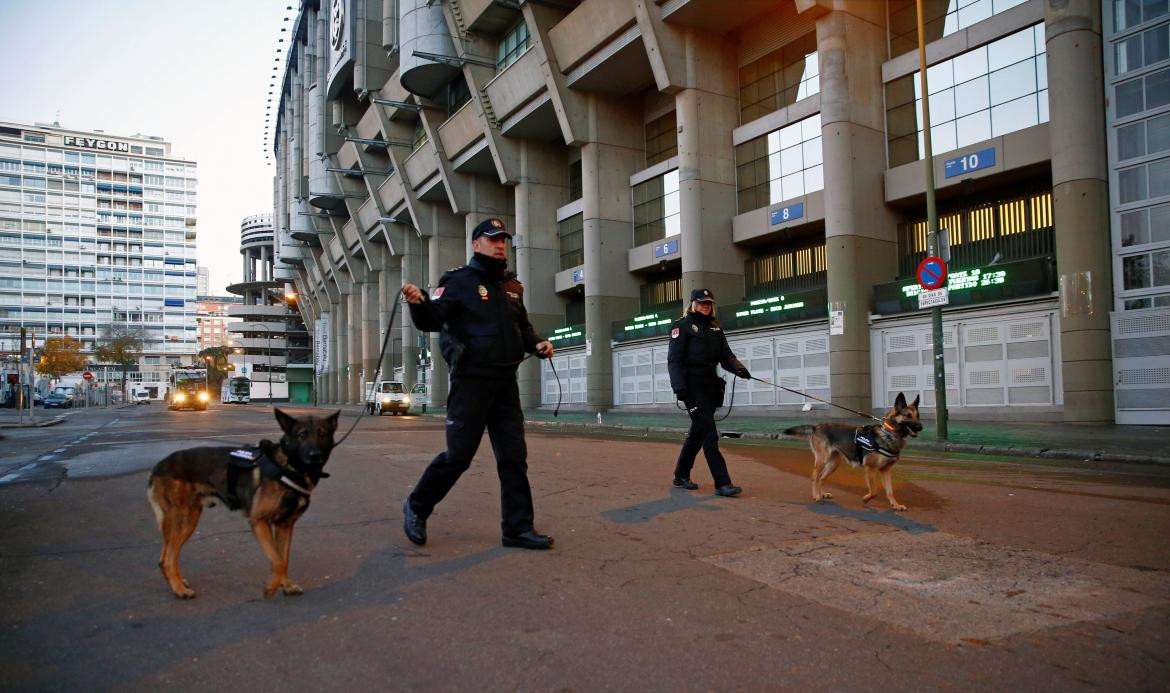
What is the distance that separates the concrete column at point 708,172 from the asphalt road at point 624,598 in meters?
20.2

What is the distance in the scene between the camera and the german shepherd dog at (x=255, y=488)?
3988 mm

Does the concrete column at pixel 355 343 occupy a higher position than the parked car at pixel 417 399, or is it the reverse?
the concrete column at pixel 355 343

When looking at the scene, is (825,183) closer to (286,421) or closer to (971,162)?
(971,162)

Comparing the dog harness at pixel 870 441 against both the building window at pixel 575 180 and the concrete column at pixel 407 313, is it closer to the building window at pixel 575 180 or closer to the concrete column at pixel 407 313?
the building window at pixel 575 180

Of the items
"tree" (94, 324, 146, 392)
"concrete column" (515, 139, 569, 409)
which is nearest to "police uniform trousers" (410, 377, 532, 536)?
"concrete column" (515, 139, 569, 409)

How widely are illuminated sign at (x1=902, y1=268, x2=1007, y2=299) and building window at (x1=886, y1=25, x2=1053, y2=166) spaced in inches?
154

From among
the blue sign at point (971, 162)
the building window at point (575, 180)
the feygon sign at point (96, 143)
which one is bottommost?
the blue sign at point (971, 162)

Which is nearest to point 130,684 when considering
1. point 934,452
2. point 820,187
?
point 934,452

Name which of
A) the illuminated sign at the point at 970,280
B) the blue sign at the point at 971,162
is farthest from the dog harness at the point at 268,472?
the blue sign at the point at 971,162

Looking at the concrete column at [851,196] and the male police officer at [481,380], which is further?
the concrete column at [851,196]

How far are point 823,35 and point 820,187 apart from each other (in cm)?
486

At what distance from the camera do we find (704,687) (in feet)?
9.08

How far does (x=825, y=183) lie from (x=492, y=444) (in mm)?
19480

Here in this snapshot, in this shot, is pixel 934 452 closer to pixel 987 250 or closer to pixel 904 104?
pixel 987 250
